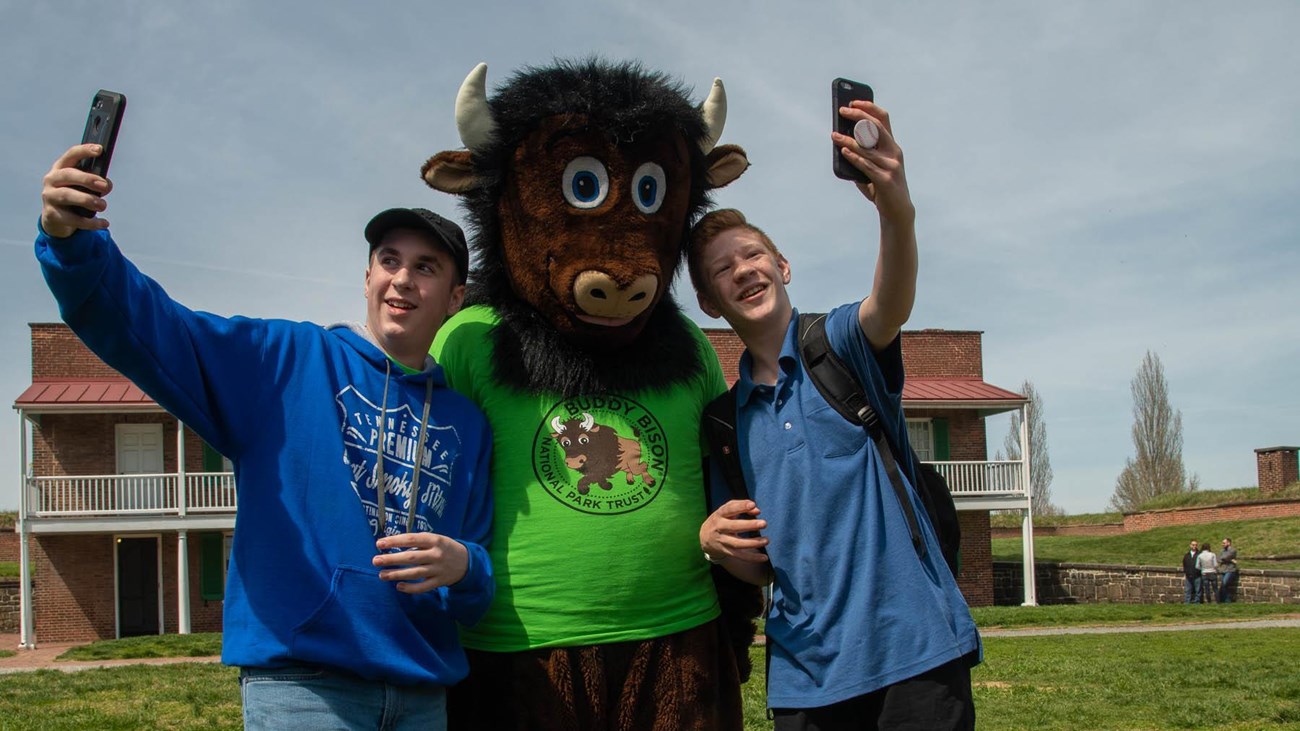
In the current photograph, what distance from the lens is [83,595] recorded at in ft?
70.7

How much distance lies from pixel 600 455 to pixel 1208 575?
74.7ft

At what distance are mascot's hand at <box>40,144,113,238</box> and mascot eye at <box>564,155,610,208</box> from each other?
134 centimetres

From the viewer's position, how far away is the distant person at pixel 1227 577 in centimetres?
2259

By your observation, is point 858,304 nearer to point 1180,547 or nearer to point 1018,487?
point 1018,487

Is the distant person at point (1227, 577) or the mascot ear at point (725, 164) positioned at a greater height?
the mascot ear at point (725, 164)

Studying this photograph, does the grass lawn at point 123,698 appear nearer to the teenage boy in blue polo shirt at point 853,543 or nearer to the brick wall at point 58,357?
the teenage boy in blue polo shirt at point 853,543

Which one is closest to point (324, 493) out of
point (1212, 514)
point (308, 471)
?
point (308, 471)

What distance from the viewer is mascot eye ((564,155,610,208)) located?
324 centimetres

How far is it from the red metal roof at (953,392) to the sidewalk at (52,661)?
15067 millimetres

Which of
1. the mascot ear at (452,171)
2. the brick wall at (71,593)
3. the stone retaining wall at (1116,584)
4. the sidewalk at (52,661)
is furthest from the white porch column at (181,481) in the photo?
the mascot ear at (452,171)

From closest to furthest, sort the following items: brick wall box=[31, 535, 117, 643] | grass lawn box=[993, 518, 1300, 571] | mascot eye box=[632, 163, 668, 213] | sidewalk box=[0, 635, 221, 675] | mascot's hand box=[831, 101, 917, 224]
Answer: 1. mascot's hand box=[831, 101, 917, 224]
2. mascot eye box=[632, 163, 668, 213]
3. sidewalk box=[0, 635, 221, 675]
4. brick wall box=[31, 535, 117, 643]
5. grass lawn box=[993, 518, 1300, 571]

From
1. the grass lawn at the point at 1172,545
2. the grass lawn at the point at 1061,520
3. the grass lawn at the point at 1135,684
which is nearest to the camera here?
the grass lawn at the point at 1135,684

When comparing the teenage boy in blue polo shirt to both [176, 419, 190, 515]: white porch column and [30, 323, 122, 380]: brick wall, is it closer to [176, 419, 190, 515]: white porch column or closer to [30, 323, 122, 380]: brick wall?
[176, 419, 190, 515]: white porch column

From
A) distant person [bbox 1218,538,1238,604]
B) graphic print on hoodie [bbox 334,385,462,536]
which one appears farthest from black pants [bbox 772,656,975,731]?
distant person [bbox 1218,538,1238,604]
